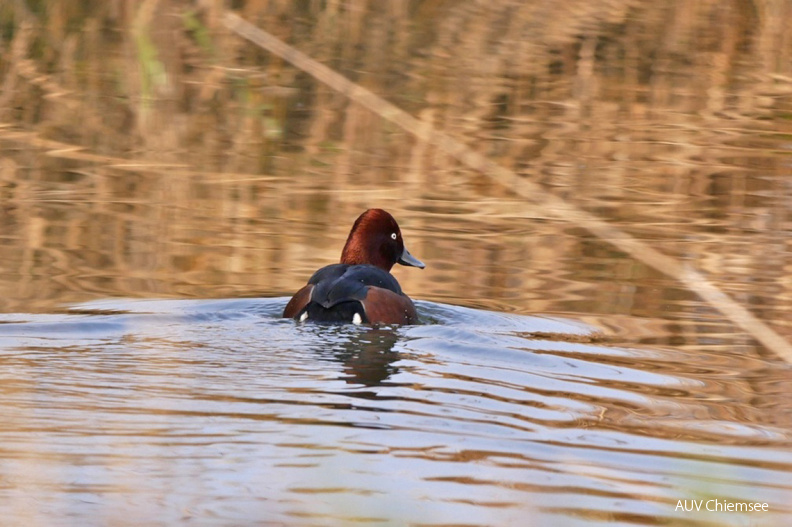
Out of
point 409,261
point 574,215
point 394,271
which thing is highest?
point 574,215

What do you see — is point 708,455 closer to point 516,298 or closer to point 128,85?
point 516,298

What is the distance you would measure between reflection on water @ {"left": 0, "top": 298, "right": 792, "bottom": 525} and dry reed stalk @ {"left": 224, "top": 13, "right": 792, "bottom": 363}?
49cm

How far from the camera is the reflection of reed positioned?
7211mm

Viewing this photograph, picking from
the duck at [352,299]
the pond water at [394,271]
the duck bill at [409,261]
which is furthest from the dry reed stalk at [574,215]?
the duck at [352,299]

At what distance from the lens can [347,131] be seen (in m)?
10.9

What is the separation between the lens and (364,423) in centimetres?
424

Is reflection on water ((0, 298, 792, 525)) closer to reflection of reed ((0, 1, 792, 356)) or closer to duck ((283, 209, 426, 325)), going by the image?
duck ((283, 209, 426, 325))

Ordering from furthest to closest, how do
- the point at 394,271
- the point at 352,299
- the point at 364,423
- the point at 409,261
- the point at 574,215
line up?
the point at 574,215, the point at 394,271, the point at 409,261, the point at 352,299, the point at 364,423

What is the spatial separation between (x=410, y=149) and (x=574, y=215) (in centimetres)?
233

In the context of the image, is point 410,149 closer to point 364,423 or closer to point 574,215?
point 574,215

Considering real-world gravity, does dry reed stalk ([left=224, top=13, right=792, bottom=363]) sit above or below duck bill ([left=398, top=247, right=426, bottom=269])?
above

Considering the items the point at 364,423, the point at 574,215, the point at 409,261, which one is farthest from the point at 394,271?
the point at 364,423

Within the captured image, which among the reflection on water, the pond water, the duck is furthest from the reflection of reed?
the reflection on water

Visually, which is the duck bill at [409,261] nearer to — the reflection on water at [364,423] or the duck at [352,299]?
the duck at [352,299]
